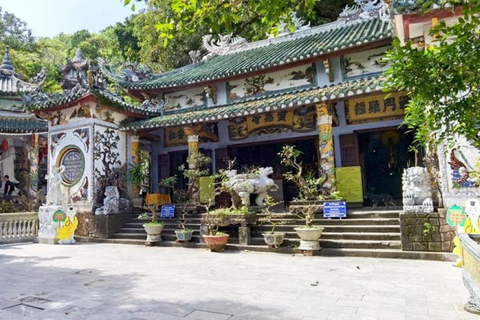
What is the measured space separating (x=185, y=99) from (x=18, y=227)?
274 inches

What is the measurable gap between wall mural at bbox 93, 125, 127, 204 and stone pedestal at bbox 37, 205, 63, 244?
1242 mm

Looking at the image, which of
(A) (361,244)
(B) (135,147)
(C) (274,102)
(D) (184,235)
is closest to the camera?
(A) (361,244)

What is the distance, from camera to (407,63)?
2.59m

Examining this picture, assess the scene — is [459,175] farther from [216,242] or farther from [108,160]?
[108,160]

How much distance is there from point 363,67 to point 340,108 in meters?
1.37

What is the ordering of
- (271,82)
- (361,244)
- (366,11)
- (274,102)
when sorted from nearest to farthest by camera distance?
1. (361,244)
2. (274,102)
3. (271,82)
4. (366,11)

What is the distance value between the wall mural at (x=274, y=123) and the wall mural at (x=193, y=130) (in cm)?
63

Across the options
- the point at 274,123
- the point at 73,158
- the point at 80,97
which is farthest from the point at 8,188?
the point at 274,123

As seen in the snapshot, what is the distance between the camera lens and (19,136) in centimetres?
1423

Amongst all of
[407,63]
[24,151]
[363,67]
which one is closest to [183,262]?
[407,63]

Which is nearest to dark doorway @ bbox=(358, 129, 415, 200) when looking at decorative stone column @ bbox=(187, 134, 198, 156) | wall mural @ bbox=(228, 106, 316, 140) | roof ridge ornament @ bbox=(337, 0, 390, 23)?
wall mural @ bbox=(228, 106, 316, 140)

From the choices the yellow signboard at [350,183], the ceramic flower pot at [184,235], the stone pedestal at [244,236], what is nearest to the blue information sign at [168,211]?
the ceramic flower pot at [184,235]

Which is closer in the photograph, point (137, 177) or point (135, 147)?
point (137, 177)

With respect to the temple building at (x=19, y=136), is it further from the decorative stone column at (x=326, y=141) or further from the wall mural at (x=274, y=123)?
the decorative stone column at (x=326, y=141)
